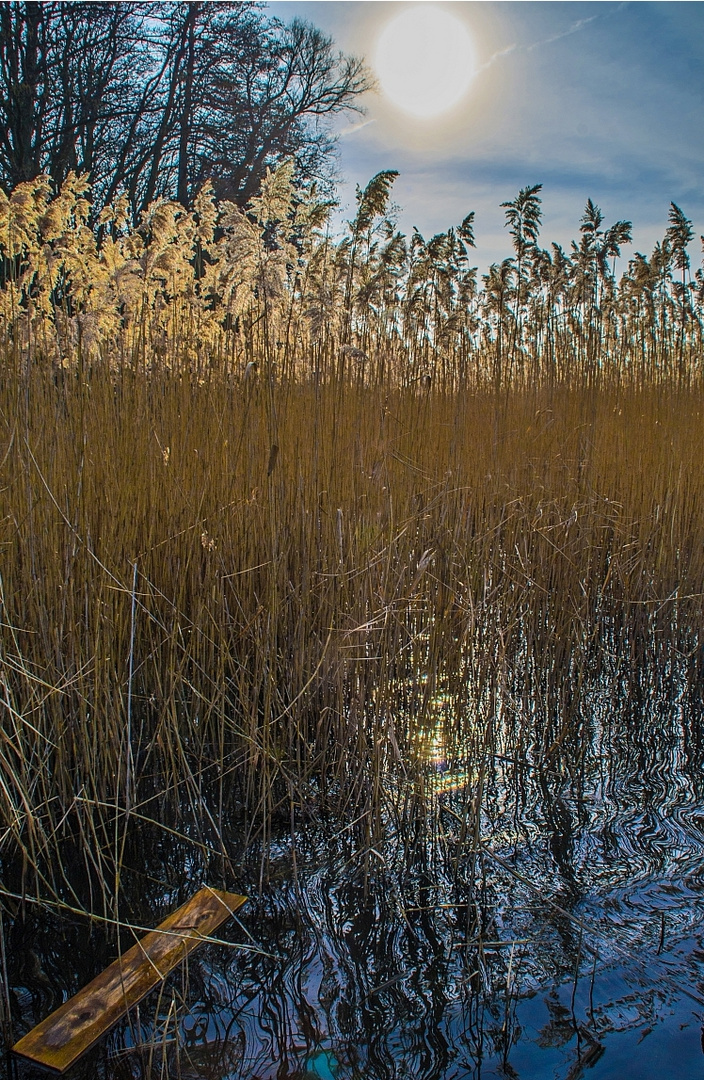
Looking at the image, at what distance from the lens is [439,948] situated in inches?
49.3

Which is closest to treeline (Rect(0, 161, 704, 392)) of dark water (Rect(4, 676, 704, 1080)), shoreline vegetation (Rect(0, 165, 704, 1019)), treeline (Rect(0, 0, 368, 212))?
shoreline vegetation (Rect(0, 165, 704, 1019))

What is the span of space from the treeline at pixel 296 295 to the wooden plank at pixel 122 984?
3.69 feet

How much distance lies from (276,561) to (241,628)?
243 millimetres

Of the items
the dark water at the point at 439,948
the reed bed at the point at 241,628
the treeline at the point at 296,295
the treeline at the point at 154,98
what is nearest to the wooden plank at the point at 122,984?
the dark water at the point at 439,948

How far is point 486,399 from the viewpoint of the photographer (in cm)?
308

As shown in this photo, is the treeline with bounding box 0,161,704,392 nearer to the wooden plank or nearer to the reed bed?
the reed bed

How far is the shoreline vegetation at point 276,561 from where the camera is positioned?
59.9 inches

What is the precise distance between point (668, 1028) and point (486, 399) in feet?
7.90

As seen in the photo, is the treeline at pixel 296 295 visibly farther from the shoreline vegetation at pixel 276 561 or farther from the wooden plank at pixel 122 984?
the wooden plank at pixel 122 984

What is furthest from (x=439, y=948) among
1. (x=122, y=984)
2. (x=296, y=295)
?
(x=296, y=295)

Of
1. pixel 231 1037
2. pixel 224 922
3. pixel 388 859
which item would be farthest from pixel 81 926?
pixel 388 859

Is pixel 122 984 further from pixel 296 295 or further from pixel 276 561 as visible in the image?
pixel 296 295

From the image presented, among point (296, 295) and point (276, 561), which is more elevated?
point (296, 295)

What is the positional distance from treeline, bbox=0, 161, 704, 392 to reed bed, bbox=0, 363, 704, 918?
0.44ft
